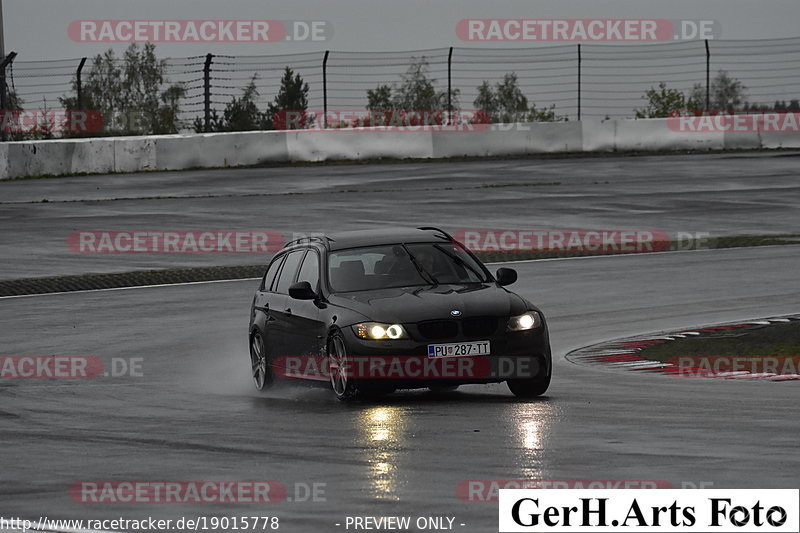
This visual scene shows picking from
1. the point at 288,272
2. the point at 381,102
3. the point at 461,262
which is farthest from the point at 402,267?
the point at 381,102

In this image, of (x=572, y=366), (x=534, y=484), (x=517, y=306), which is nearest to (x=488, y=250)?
(x=572, y=366)

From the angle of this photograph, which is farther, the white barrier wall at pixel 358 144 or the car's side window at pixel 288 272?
the white barrier wall at pixel 358 144

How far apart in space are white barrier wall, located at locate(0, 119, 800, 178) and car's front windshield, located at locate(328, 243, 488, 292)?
971 inches

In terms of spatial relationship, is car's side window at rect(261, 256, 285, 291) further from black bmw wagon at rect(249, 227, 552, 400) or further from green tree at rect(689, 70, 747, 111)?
green tree at rect(689, 70, 747, 111)

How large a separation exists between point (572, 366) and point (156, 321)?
593 centimetres

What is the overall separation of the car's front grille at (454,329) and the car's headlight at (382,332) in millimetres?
145

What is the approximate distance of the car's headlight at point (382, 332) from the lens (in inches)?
484

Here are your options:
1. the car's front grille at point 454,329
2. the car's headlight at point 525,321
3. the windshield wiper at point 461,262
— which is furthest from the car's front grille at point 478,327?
the windshield wiper at point 461,262

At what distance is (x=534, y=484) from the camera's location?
8375mm

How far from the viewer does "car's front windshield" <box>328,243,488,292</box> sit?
13352mm

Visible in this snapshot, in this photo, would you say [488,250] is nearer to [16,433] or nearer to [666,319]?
[666,319]

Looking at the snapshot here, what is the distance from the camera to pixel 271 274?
15117 mm

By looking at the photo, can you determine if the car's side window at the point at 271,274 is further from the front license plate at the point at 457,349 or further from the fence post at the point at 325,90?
the fence post at the point at 325,90

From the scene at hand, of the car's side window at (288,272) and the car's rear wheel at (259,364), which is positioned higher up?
the car's side window at (288,272)
